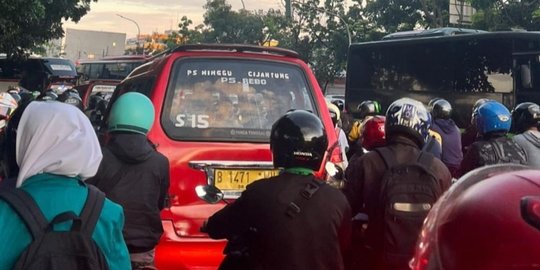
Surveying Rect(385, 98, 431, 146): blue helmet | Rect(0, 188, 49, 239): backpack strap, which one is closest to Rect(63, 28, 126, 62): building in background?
Rect(385, 98, 431, 146): blue helmet

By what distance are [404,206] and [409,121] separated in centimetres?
53

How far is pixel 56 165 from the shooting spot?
250 centimetres

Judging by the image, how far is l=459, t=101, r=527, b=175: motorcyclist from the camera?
197 inches

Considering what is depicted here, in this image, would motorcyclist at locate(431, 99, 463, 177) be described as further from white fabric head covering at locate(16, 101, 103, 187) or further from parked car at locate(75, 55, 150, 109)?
parked car at locate(75, 55, 150, 109)

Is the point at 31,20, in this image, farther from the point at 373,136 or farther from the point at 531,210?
the point at 531,210

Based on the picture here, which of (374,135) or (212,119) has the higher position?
(212,119)

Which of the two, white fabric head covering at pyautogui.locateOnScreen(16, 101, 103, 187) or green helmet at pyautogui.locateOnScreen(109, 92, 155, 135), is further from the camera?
green helmet at pyautogui.locateOnScreen(109, 92, 155, 135)

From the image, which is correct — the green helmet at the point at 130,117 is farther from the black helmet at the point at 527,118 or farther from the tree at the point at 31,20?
the tree at the point at 31,20

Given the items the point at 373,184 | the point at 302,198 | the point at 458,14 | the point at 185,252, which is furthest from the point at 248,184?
the point at 458,14

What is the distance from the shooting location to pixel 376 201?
12.7 feet

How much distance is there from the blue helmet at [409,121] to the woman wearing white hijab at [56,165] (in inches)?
73.7

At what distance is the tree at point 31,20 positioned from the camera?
18297mm

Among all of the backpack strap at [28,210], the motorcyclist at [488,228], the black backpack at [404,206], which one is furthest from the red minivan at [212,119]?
the motorcyclist at [488,228]

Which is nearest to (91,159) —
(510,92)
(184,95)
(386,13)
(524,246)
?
(524,246)
